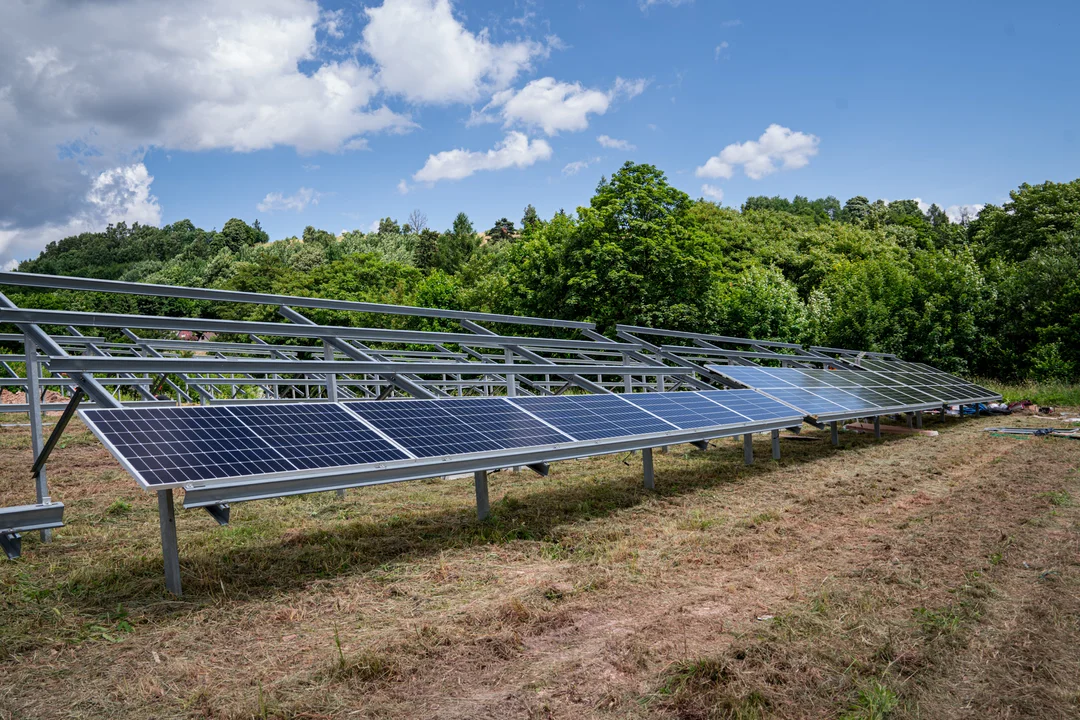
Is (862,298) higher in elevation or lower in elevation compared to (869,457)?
higher

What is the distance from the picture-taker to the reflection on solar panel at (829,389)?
45.4 ft

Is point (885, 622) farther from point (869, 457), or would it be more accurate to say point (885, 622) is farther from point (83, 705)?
point (869, 457)

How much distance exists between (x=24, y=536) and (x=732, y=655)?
755cm

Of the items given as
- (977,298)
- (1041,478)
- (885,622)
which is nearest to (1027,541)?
(885,622)

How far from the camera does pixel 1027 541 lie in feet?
23.0

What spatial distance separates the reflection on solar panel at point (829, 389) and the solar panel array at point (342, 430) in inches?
154

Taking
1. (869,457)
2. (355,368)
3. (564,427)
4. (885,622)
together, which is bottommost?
(869,457)

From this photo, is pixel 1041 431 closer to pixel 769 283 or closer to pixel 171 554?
pixel 171 554

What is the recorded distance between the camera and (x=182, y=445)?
566 centimetres

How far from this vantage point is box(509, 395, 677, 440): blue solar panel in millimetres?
8688

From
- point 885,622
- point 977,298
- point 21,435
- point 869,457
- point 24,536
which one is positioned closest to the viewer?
point 885,622

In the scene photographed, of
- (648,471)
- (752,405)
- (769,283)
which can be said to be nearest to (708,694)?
(648,471)

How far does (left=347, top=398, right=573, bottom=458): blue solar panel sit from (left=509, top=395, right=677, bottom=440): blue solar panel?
0.32 metres

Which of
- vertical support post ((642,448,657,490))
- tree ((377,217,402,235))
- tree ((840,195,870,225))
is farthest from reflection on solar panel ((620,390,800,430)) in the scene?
tree ((377,217,402,235))
